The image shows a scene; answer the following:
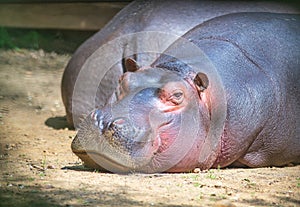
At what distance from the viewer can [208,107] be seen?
15.6ft

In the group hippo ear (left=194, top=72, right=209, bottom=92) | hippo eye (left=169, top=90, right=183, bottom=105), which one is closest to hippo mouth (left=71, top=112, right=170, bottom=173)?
hippo eye (left=169, top=90, right=183, bottom=105)

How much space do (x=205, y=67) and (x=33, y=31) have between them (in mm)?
4270

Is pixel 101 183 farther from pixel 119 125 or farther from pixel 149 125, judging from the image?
pixel 149 125

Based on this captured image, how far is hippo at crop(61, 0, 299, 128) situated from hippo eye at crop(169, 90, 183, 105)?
1.47m

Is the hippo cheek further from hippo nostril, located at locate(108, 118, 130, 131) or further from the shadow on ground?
the shadow on ground

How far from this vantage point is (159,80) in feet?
15.3

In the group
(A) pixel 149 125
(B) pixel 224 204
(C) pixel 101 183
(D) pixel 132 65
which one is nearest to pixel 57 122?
(D) pixel 132 65

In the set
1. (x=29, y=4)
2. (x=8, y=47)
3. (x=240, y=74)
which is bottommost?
(x=8, y=47)

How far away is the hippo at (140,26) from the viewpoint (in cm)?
621

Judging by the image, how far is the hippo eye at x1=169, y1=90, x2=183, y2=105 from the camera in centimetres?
457

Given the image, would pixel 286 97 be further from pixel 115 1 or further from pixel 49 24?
pixel 49 24

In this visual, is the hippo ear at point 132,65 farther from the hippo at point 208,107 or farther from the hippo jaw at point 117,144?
the hippo jaw at point 117,144

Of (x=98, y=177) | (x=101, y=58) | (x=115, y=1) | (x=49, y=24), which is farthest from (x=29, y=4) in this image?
(x=98, y=177)

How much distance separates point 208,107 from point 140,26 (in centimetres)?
181
